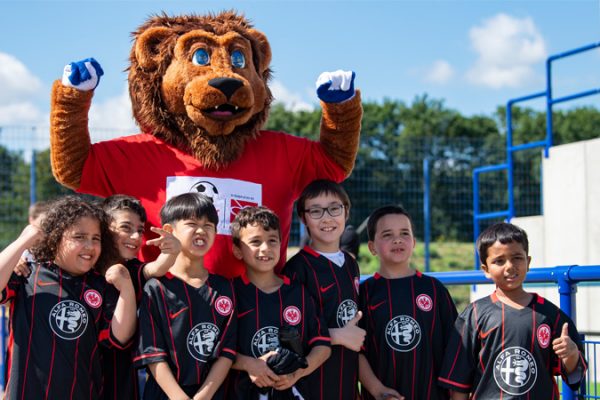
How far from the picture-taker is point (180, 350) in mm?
2830

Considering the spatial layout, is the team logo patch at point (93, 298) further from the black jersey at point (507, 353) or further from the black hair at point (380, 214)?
the black jersey at point (507, 353)

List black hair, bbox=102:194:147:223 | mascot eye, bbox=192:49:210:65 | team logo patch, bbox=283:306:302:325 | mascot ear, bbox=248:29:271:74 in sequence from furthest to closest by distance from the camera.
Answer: mascot ear, bbox=248:29:271:74, mascot eye, bbox=192:49:210:65, black hair, bbox=102:194:147:223, team logo patch, bbox=283:306:302:325

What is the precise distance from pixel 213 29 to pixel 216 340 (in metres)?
1.60

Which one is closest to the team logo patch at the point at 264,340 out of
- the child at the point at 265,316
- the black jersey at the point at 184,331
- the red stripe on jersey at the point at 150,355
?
the child at the point at 265,316

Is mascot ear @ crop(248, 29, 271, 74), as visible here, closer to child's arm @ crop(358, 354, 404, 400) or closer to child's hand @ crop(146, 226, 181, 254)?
child's hand @ crop(146, 226, 181, 254)

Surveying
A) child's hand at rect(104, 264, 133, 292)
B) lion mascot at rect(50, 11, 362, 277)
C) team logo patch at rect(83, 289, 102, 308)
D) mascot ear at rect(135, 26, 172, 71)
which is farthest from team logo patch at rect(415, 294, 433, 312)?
mascot ear at rect(135, 26, 172, 71)

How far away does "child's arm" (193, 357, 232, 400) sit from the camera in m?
2.80

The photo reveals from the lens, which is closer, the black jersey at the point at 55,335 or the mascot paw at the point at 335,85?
the black jersey at the point at 55,335

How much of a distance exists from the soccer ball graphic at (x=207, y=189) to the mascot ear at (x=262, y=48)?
2.41 ft

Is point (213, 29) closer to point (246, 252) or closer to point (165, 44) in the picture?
point (165, 44)

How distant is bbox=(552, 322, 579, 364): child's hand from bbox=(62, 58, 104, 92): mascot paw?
2202 millimetres

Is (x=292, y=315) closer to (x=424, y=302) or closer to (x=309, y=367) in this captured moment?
(x=309, y=367)

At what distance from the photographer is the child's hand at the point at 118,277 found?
2861mm

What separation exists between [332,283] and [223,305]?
1.66 ft
